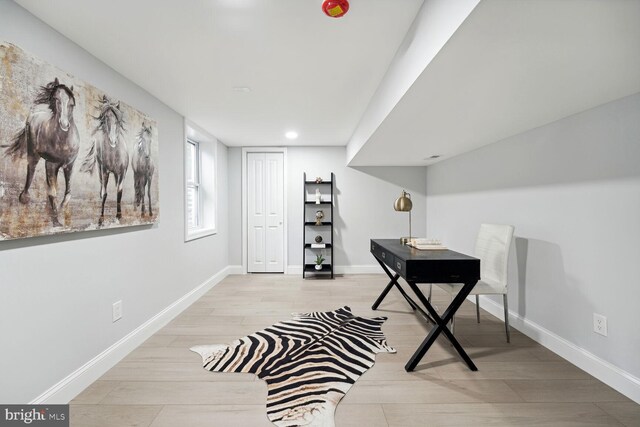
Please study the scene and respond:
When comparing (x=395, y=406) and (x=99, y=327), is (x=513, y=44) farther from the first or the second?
(x=99, y=327)

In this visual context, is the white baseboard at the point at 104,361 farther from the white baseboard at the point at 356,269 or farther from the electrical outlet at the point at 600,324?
the electrical outlet at the point at 600,324

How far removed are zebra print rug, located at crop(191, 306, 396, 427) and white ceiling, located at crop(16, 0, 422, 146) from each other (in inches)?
85.7

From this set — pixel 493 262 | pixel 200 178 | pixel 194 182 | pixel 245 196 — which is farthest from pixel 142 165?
pixel 493 262

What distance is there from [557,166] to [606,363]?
1410mm

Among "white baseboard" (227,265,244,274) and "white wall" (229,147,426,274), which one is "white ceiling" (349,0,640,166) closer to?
"white wall" (229,147,426,274)

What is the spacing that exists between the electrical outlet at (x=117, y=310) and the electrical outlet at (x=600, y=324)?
3419 mm

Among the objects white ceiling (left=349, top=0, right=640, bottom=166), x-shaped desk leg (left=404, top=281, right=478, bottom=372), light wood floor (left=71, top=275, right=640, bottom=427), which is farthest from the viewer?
x-shaped desk leg (left=404, top=281, right=478, bottom=372)

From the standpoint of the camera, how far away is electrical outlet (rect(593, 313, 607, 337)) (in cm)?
192

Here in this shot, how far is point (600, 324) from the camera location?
195 cm

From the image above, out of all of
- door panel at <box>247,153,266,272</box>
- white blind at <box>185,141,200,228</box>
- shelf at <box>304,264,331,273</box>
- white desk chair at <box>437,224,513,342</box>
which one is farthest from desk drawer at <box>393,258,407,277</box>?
door panel at <box>247,153,266,272</box>

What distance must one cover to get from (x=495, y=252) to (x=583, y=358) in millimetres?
927

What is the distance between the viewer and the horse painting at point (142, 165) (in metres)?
2.45

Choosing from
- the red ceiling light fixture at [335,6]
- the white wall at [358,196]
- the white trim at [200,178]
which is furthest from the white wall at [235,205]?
the red ceiling light fixture at [335,6]

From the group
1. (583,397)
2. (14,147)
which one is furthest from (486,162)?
(14,147)
